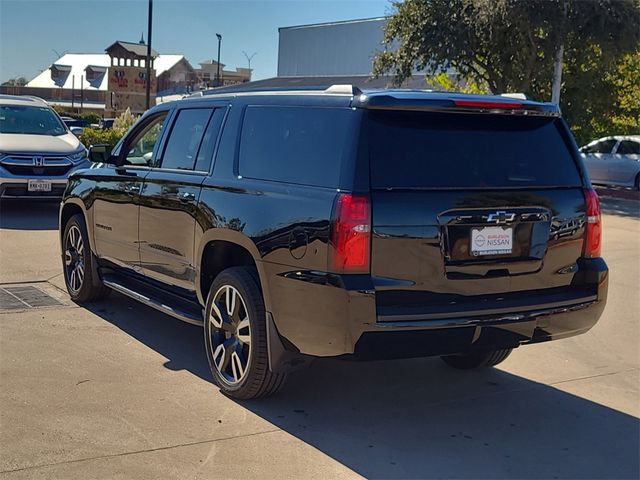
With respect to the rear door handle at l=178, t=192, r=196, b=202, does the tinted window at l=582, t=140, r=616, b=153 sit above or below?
above

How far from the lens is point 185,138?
560 centimetres

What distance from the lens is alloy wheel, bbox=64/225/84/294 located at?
6.83m

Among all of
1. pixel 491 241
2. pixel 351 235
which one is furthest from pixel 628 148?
pixel 351 235

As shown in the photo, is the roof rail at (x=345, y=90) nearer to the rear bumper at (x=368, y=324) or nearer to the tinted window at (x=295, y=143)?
the tinted window at (x=295, y=143)

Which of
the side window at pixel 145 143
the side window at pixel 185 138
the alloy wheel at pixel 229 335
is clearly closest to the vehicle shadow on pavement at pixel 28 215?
the side window at pixel 145 143

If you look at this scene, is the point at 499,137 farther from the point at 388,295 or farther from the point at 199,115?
the point at 199,115

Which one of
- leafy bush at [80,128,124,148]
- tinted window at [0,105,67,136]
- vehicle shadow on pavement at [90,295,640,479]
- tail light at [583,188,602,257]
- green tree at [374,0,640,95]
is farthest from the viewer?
leafy bush at [80,128,124,148]

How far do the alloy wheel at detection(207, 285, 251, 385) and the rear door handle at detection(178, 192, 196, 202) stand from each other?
0.70m

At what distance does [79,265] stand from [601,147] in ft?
61.0

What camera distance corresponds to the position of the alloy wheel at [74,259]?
6.83 metres

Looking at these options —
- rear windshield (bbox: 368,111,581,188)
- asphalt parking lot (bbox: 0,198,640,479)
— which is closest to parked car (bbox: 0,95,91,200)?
asphalt parking lot (bbox: 0,198,640,479)

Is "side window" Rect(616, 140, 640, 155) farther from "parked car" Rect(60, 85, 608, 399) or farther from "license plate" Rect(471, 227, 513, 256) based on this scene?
"license plate" Rect(471, 227, 513, 256)

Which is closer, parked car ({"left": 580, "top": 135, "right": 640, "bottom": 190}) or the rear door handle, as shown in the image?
the rear door handle

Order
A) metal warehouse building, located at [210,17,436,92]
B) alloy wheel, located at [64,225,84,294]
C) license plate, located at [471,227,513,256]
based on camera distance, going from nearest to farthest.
→ 1. license plate, located at [471,227,513,256]
2. alloy wheel, located at [64,225,84,294]
3. metal warehouse building, located at [210,17,436,92]
